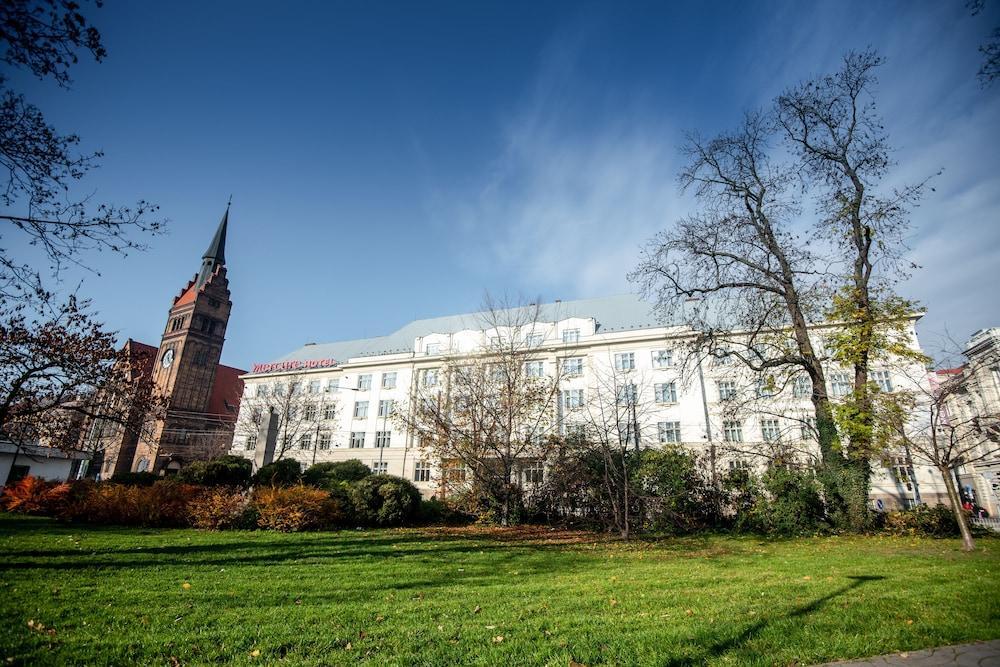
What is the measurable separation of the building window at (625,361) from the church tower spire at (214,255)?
211 feet

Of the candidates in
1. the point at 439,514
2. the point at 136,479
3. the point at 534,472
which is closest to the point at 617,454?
the point at 534,472

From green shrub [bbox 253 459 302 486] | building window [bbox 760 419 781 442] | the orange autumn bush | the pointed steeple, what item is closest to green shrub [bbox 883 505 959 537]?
building window [bbox 760 419 781 442]

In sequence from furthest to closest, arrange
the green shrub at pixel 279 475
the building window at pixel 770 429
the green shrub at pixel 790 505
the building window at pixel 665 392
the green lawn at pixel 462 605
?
the building window at pixel 665 392, the building window at pixel 770 429, the green shrub at pixel 279 475, the green shrub at pixel 790 505, the green lawn at pixel 462 605

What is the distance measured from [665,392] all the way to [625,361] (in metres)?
3.98

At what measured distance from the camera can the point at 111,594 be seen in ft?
20.1

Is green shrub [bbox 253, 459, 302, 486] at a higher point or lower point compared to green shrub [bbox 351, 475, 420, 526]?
higher

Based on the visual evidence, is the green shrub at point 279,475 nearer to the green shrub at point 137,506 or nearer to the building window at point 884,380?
the green shrub at point 137,506

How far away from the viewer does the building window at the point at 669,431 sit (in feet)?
113

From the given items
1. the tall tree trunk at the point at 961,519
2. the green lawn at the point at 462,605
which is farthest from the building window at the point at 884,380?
the green lawn at the point at 462,605

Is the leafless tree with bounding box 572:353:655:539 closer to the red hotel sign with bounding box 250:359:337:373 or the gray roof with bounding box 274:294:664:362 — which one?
the gray roof with bounding box 274:294:664:362

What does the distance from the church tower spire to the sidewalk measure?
8316 centimetres

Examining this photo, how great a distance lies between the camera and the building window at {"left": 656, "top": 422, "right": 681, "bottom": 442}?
1358 inches

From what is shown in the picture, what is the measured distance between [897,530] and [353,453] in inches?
1573

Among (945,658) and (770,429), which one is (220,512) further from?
(770,429)
